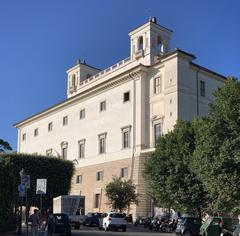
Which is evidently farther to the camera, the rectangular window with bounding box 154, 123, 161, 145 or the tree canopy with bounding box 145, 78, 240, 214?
the rectangular window with bounding box 154, 123, 161, 145

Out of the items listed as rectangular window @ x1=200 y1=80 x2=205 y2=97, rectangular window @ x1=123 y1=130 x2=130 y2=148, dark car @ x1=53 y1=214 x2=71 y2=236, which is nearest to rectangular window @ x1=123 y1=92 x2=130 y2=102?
rectangular window @ x1=123 y1=130 x2=130 y2=148

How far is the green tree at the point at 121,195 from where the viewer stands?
57594mm

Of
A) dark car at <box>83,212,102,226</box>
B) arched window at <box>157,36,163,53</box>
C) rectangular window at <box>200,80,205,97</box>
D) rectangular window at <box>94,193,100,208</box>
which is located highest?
arched window at <box>157,36,163,53</box>

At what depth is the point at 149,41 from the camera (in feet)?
217

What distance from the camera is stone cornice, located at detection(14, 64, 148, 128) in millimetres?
63775

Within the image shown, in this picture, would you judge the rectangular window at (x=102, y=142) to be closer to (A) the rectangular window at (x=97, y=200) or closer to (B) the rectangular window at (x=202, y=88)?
(A) the rectangular window at (x=97, y=200)

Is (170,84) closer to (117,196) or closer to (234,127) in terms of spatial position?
(117,196)

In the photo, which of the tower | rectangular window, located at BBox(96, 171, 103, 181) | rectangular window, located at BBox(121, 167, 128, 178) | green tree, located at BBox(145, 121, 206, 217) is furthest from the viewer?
rectangular window, located at BBox(96, 171, 103, 181)

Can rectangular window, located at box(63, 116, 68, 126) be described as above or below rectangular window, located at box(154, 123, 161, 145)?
above

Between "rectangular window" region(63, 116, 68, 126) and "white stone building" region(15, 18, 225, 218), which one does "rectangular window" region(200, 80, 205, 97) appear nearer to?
"white stone building" region(15, 18, 225, 218)

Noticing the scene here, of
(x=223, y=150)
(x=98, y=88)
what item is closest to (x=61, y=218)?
(x=223, y=150)

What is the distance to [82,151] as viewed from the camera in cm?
7475

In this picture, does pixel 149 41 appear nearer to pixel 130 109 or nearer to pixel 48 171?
pixel 130 109

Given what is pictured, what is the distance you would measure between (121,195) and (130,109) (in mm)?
11762
